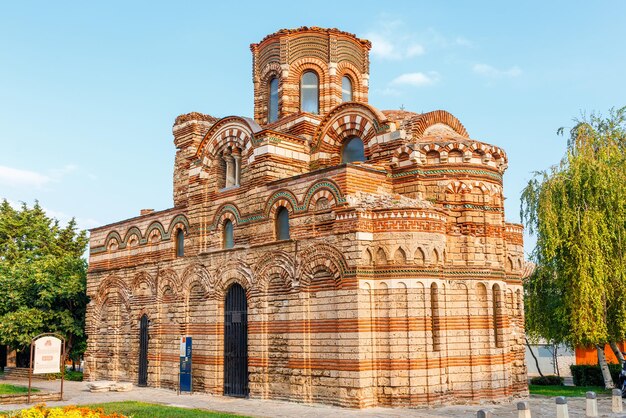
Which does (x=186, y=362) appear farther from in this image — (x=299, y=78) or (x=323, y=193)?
(x=299, y=78)

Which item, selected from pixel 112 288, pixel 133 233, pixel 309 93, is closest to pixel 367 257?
pixel 309 93

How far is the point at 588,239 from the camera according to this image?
1869 centimetres

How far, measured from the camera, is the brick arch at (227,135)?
61.9ft

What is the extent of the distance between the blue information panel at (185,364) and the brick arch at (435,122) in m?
8.93

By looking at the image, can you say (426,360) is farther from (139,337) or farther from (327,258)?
(139,337)

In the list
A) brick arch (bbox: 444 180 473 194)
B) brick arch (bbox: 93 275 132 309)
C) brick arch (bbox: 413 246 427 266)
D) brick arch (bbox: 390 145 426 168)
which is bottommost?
brick arch (bbox: 93 275 132 309)

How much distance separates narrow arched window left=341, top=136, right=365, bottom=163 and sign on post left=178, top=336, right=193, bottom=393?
7.12 meters

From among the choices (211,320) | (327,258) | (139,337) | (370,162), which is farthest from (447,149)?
(139,337)

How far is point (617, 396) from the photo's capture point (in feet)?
46.0

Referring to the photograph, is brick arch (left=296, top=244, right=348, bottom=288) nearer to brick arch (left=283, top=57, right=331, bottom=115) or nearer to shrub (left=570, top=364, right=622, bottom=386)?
brick arch (left=283, top=57, right=331, bottom=115)

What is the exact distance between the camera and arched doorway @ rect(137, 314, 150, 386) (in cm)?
2094

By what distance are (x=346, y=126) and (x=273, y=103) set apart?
5.36 meters

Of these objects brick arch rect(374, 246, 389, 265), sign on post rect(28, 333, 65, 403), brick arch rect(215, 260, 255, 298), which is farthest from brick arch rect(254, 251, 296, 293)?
sign on post rect(28, 333, 65, 403)

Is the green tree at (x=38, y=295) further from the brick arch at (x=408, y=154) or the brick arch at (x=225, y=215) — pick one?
the brick arch at (x=408, y=154)
